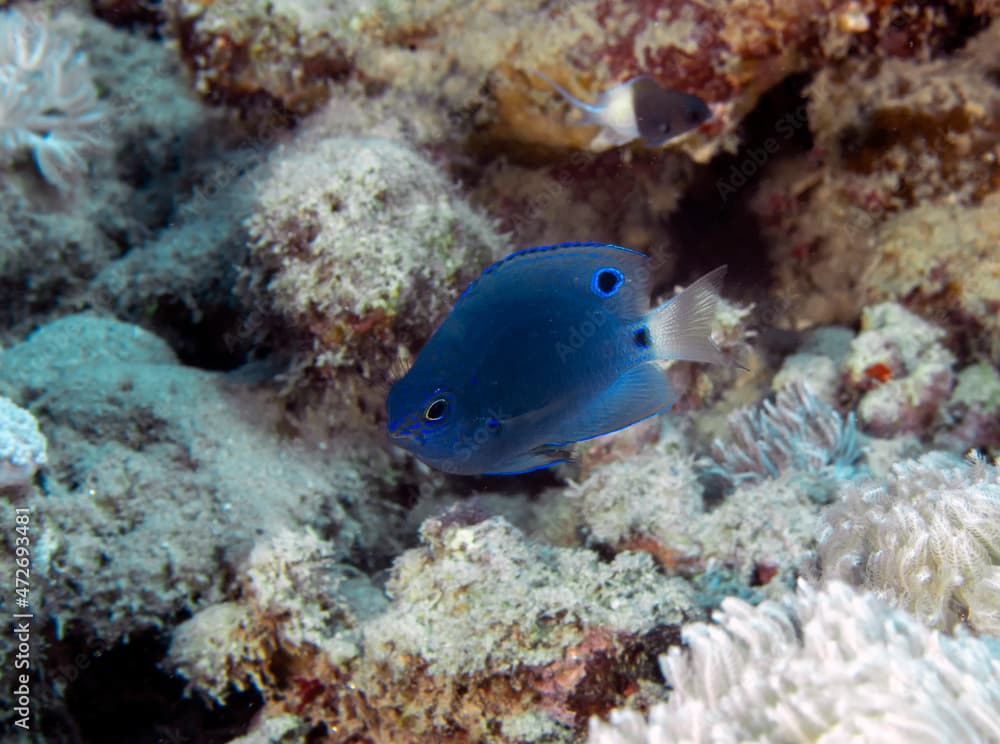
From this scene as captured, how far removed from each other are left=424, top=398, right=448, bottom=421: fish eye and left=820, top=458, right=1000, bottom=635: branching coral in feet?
5.67

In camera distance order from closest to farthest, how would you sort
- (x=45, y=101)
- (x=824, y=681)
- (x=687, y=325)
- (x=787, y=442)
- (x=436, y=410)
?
1. (x=824, y=681)
2. (x=436, y=410)
3. (x=687, y=325)
4. (x=787, y=442)
5. (x=45, y=101)

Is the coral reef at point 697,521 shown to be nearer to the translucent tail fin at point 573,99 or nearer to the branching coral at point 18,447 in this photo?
the translucent tail fin at point 573,99

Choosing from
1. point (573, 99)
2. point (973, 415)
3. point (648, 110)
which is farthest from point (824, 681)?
point (573, 99)

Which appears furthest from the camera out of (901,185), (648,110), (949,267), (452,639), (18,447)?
(901,185)

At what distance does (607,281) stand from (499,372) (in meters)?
0.51

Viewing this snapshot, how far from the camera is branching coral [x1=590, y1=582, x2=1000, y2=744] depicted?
154cm

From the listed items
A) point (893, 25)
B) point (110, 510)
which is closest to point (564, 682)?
point (110, 510)

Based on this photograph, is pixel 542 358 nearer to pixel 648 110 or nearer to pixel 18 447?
pixel 18 447

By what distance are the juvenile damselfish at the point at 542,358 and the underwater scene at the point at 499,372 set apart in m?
0.01

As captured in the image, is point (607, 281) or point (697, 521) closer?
point (607, 281)

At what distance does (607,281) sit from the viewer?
2.20m

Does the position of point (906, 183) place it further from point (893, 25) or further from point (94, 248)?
point (94, 248)

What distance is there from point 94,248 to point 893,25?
6286 millimetres

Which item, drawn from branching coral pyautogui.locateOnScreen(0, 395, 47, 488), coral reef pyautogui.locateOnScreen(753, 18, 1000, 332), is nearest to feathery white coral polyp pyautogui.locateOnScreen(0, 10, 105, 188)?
branching coral pyautogui.locateOnScreen(0, 395, 47, 488)
